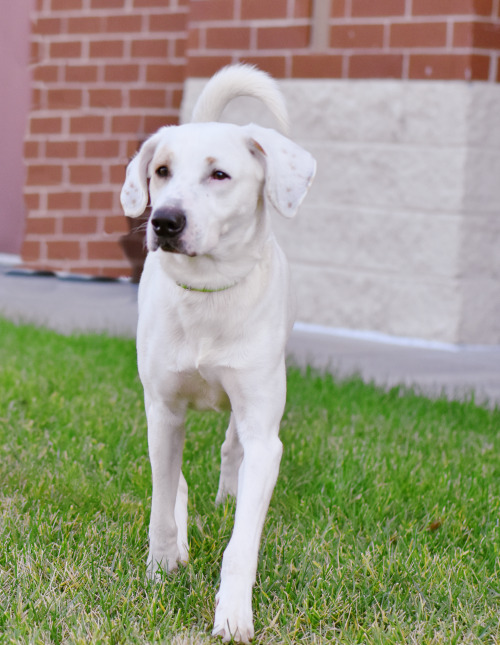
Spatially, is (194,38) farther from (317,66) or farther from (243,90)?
(243,90)

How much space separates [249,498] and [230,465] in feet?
2.44

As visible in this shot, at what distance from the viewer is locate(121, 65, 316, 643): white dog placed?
2.62 m

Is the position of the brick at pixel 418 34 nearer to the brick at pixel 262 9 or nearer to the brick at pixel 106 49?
the brick at pixel 262 9

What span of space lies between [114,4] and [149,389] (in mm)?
6004

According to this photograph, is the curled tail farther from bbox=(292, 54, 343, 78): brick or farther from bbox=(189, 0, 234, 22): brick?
bbox=(189, 0, 234, 22): brick

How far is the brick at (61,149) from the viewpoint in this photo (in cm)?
834

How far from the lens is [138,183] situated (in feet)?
9.28

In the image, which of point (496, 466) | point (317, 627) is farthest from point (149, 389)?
point (496, 466)

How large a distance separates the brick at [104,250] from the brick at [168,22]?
173 cm

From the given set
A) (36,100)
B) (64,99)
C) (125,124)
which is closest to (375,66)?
(125,124)

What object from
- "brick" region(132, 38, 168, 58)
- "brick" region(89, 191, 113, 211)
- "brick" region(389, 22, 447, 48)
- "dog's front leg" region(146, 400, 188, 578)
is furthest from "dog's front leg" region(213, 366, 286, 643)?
"brick" region(132, 38, 168, 58)

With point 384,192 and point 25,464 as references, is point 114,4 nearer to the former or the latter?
point 384,192

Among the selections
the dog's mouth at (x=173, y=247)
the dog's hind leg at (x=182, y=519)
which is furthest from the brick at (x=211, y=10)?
the dog's mouth at (x=173, y=247)

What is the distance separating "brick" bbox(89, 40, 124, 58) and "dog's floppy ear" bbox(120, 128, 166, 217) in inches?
221
